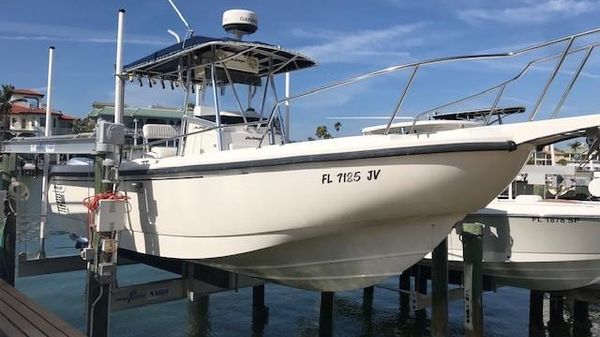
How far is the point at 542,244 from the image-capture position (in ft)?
26.3

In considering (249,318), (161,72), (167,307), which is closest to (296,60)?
(161,72)

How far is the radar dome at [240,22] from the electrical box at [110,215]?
2.71 meters

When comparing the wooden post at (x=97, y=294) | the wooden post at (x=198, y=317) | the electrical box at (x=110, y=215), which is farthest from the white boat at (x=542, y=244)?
the wooden post at (x=97, y=294)

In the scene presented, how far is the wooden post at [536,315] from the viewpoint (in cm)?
980

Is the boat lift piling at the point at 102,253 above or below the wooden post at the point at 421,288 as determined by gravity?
above

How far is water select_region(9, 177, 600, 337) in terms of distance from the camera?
958cm

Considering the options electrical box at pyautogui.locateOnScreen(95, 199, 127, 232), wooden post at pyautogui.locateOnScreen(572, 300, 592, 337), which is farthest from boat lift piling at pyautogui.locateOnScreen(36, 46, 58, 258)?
wooden post at pyautogui.locateOnScreen(572, 300, 592, 337)

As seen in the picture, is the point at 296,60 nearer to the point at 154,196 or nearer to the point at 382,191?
the point at 154,196

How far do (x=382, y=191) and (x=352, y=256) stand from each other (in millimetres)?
890

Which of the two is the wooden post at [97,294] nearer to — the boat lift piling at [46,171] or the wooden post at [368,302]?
the boat lift piling at [46,171]

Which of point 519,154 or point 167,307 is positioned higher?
point 519,154

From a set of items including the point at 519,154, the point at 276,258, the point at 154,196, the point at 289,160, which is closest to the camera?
the point at 519,154

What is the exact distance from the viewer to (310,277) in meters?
5.65

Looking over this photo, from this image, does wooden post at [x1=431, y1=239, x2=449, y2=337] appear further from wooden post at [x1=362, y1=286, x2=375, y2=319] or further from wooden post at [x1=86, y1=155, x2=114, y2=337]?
wooden post at [x1=86, y1=155, x2=114, y2=337]
